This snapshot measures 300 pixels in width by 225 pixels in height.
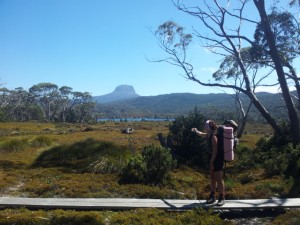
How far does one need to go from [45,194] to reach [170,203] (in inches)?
139

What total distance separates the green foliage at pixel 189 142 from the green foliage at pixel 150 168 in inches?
152

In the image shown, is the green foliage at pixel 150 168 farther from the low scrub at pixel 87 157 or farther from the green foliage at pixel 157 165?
the low scrub at pixel 87 157

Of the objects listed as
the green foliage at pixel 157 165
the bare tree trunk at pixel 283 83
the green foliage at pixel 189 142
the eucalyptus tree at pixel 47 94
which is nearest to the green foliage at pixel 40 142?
the green foliage at pixel 189 142

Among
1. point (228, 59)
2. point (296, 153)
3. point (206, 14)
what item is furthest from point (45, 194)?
point (228, 59)

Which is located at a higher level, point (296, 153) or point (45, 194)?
point (296, 153)

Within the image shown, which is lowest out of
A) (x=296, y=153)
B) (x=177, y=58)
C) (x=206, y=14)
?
(x=296, y=153)

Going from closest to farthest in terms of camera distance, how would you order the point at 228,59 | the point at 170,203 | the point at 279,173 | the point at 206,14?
the point at 170,203, the point at 279,173, the point at 206,14, the point at 228,59

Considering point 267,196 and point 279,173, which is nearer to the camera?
point 267,196

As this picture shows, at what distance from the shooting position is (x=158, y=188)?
Answer: 371 inches

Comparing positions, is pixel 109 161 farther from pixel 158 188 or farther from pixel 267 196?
pixel 267 196

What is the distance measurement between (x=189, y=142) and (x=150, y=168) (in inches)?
173

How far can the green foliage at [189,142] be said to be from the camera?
1423 cm

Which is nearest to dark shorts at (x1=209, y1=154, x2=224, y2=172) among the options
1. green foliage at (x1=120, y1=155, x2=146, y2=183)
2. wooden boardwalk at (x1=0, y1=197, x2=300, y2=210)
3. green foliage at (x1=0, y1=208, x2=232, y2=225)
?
wooden boardwalk at (x1=0, y1=197, x2=300, y2=210)

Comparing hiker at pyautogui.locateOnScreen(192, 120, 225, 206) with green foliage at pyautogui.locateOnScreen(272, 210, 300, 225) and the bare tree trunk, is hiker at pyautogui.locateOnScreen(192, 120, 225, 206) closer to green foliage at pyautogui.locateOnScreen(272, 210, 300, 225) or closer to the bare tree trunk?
green foliage at pyautogui.locateOnScreen(272, 210, 300, 225)
